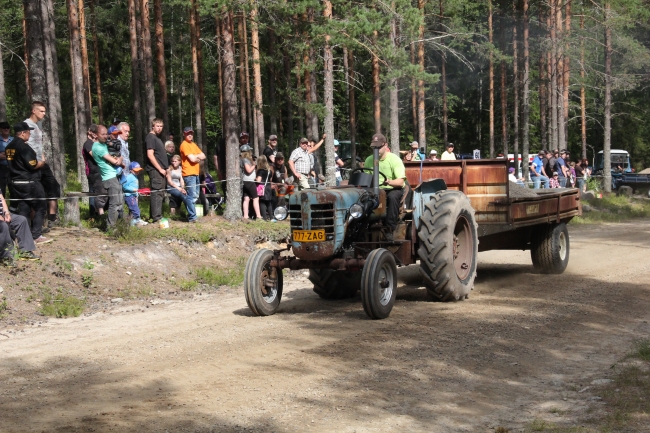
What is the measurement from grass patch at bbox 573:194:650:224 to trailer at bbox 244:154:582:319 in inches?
579

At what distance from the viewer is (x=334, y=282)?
11.8m

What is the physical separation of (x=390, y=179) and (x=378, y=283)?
6.18 feet

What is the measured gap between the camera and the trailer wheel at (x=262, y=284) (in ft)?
33.9

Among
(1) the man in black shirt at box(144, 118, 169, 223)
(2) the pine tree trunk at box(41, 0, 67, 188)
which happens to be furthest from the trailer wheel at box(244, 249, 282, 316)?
(2) the pine tree trunk at box(41, 0, 67, 188)

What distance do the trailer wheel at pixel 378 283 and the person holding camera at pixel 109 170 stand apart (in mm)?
6361

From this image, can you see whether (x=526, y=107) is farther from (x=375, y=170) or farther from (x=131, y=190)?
(x=375, y=170)

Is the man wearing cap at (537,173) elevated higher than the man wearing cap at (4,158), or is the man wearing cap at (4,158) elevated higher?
the man wearing cap at (4,158)

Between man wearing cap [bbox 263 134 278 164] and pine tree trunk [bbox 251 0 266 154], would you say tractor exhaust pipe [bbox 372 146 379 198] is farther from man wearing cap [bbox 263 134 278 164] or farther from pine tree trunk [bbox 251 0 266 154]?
pine tree trunk [bbox 251 0 266 154]

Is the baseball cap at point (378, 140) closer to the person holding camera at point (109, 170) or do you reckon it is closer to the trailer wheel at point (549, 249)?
the trailer wheel at point (549, 249)

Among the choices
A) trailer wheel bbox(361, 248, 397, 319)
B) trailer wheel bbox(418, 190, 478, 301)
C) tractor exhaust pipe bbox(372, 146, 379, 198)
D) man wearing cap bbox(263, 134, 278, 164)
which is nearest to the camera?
trailer wheel bbox(361, 248, 397, 319)

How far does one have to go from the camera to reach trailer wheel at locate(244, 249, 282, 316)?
10320 mm

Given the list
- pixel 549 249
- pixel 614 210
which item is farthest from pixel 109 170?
pixel 614 210

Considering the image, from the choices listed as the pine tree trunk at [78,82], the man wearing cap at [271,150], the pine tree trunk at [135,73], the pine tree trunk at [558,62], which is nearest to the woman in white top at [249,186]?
the man wearing cap at [271,150]

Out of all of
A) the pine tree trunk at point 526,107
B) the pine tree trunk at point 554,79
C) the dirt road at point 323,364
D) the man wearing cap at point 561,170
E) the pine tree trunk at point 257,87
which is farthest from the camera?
the pine tree trunk at point 554,79
